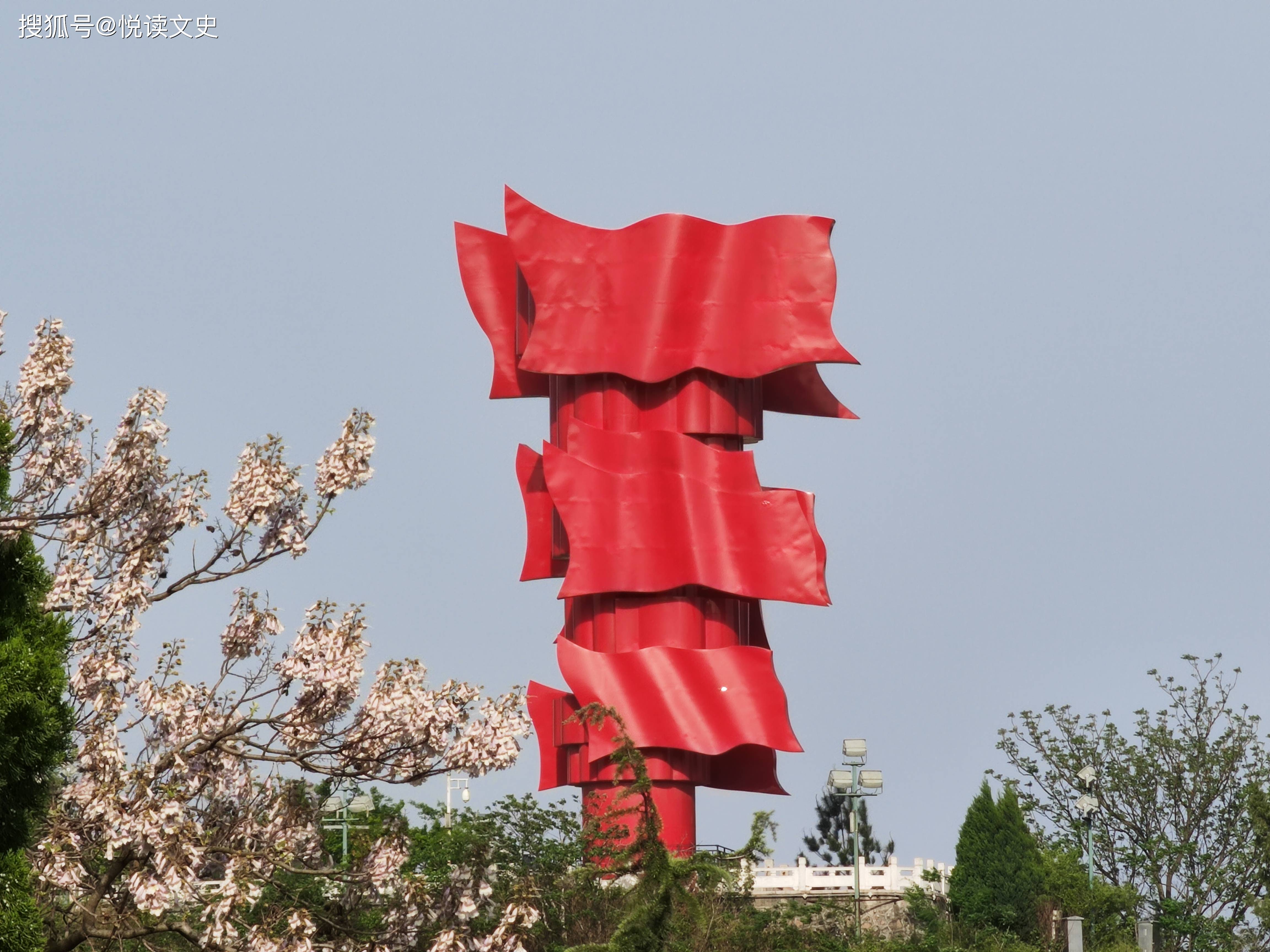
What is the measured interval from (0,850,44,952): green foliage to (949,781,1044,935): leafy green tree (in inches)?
1174

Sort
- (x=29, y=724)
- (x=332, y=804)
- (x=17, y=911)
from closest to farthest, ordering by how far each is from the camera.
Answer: (x=17, y=911), (x=29, y=724), (x=332, y=804)

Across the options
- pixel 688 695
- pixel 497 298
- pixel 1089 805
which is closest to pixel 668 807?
pixel 688 695

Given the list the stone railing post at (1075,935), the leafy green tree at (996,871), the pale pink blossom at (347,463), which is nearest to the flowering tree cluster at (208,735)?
the pale pink blossom at (347,463)

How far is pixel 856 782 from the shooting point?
1660 inches

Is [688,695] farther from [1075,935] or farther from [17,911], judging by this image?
[17,911]

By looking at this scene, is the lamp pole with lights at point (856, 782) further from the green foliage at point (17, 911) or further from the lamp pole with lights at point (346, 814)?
the green foliage at point (17, 911)

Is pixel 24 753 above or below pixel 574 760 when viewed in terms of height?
below

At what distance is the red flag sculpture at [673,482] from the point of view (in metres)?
44.8

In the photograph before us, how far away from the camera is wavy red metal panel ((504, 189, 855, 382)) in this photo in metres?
45.9

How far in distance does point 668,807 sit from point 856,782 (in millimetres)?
4503

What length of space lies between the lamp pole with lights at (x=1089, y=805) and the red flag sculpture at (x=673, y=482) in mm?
6484

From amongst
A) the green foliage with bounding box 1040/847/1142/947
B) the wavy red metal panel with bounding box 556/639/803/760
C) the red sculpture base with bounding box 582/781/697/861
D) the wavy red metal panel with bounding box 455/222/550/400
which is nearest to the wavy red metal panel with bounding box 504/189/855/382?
the wavy red metal panel with bounding box 455/222/550/400

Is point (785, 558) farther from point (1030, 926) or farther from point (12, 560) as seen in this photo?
point (12, 560)

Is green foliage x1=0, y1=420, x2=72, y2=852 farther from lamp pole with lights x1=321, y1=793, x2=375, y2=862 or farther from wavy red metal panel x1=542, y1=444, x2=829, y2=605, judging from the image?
wavy red metal panel x1=542, y1=444, x2=829, y2=605
